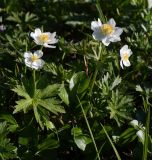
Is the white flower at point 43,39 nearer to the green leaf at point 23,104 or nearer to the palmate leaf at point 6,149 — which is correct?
the green leaf at point 23,104

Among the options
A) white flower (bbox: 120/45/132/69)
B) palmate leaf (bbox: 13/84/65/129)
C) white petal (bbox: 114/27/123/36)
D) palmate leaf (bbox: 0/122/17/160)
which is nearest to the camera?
palmate leaf (bbox: 0/122/17/160)

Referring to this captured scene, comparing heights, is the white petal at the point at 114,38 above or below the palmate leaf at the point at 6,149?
above

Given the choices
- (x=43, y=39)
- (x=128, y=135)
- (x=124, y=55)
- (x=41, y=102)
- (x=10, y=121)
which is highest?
(x=43, y=39)

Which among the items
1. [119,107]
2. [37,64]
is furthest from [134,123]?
[37,64]

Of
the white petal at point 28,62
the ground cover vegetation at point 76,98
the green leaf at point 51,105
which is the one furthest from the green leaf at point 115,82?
the white petal at point 28,62

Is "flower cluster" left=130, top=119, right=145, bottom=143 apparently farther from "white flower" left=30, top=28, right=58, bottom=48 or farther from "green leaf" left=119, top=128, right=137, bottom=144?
"white flower" left=30, top=28, right=58, bottom=48

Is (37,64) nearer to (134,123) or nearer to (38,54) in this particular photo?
(38,54)

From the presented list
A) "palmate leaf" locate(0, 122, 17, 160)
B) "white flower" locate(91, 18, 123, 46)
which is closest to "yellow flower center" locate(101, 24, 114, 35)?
"white flower" locate(91, 18, 123, 46)

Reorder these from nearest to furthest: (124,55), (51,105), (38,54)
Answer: (51,105)
(38,54)
(124,55)

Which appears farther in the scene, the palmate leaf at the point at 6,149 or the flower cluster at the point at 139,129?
the flower cluster at the point at 139,129
